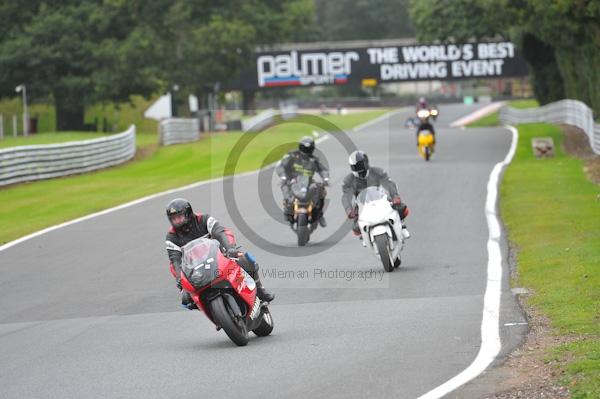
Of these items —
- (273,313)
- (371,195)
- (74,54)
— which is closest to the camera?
(273,313)

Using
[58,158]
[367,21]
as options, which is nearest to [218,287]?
[58,158]

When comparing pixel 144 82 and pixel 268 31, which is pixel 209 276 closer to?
pixel 144 82

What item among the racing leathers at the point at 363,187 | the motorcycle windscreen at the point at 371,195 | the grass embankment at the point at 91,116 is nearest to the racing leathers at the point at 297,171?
the racing leathers at the point at 363,187

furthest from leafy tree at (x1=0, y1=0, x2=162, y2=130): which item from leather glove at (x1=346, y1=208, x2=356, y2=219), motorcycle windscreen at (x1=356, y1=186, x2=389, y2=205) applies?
motorcycle windscreen at (x1=356, y1=186, x2=389, y2=205)

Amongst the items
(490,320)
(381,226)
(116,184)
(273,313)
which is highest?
(381,226)

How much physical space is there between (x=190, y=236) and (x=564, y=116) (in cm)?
3625

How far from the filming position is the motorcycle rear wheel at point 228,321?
33.3 ft

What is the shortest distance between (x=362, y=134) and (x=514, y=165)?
2160cm

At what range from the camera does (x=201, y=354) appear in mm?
10078

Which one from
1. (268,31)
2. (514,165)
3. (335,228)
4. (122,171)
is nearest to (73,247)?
(335,228)

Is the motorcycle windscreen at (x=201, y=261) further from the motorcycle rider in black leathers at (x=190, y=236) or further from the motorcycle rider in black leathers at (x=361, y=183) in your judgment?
the motorcycle rider in black leathers at (x=361, y=183)

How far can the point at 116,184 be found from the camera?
3219 centimetres

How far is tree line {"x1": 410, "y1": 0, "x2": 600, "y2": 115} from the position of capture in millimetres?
32188

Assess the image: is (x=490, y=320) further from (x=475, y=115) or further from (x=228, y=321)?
(x=475, y=115)
